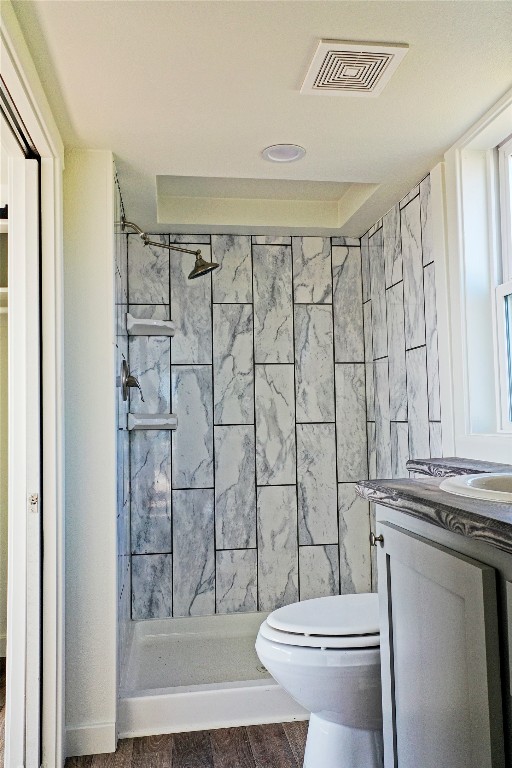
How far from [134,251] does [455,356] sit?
1.79 meters

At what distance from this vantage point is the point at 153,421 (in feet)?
10.1

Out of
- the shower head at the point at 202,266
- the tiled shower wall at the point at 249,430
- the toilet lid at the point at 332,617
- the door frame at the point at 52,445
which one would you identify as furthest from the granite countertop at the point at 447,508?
the tiled shower wall at the point at 249,430

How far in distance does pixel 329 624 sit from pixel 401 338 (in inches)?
56.8

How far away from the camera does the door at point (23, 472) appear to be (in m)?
2.01

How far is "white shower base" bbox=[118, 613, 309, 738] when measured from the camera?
2389 millimetres

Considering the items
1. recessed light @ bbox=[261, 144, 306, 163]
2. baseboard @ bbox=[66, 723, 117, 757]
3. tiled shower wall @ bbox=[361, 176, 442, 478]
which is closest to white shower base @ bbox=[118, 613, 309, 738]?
baseboard @ bbox=[66, 723, 117, 757]

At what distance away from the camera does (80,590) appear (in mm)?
2264

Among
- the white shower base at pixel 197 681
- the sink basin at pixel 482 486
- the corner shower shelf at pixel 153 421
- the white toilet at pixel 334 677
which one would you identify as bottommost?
the white shower base at pixel 197 681

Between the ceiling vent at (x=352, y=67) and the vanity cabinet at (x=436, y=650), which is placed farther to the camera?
the ceiling vent at (x=352, y=67)

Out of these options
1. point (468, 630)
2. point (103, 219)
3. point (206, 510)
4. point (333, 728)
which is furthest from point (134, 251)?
point (468, 630)

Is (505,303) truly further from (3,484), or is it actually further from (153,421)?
(3,484)

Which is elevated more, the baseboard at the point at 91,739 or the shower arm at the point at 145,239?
the shower arm at the point at 145,239

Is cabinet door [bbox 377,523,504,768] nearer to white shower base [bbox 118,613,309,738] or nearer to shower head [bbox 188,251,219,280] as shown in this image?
white shower base [bbox 118,613,309,738]

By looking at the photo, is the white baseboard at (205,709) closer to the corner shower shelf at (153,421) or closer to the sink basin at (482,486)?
the corner shower shelf at (153,421)
